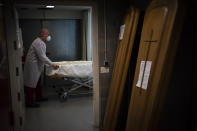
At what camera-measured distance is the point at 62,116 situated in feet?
12.6

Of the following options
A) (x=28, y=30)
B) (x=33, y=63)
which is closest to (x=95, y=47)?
(x=33, y=63)

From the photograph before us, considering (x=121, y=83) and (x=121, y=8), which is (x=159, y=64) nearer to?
(x=121, y=83)

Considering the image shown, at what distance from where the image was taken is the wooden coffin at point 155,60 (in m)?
1.76

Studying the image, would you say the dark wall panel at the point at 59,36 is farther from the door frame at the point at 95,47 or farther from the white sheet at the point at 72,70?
the door frame at the point at 95,47

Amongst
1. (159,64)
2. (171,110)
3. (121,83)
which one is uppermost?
(159,64)

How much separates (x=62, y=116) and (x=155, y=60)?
2485mm

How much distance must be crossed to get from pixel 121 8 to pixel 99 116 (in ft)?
5.39

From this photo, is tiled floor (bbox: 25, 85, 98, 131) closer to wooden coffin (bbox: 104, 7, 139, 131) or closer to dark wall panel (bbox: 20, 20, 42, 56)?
wooden coffin (bbox: 104, 7, 139, 131)

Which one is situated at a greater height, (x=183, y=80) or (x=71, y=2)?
(x=71, y=2)

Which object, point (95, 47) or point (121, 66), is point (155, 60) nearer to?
point (121, 66)

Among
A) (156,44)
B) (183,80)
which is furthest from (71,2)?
(183,80)

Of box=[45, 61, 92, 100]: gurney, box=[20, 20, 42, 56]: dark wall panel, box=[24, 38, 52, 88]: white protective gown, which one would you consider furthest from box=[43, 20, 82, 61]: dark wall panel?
box=[24, 38, 52, 88]: white protective gown

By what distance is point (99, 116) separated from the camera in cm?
314

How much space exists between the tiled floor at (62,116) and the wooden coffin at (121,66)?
2.25 feet
